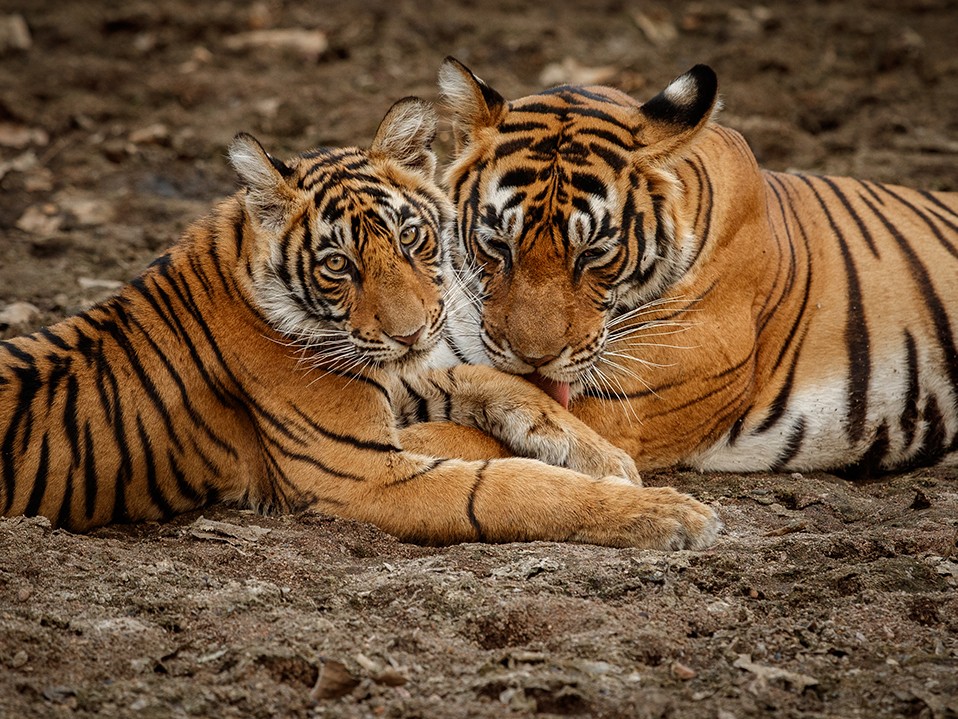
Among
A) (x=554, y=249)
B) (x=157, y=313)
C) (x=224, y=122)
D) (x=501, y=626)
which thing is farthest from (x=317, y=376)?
(x=224, y=122)

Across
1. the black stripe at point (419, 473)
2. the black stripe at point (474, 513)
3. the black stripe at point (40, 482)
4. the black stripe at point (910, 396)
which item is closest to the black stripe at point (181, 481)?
the black stripe at point (40, 482)

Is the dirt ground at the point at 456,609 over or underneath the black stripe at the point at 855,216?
underneath

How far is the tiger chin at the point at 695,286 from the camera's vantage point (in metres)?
3.69

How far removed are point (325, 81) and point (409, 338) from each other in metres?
4.61

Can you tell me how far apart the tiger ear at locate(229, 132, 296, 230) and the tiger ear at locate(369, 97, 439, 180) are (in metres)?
0.32

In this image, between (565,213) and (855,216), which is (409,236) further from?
(855,216)

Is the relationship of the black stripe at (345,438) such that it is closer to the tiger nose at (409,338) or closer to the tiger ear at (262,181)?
the tiger nose at (409,338)

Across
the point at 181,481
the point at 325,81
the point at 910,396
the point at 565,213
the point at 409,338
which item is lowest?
the point at 181,481

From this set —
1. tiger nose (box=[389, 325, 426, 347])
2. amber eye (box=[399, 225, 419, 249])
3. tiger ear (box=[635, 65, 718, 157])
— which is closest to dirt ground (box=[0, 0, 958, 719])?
tiger nose (box=[389, 325, 426, 347])

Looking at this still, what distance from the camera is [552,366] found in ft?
12.2

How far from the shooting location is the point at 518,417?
12.5 feet

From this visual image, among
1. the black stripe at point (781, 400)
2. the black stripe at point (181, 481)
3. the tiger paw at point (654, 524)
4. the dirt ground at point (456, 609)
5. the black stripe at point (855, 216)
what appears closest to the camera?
the dirt ground at point (456, 609)

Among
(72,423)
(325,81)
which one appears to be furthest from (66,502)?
(325,81)

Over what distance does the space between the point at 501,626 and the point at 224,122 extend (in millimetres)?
5060
